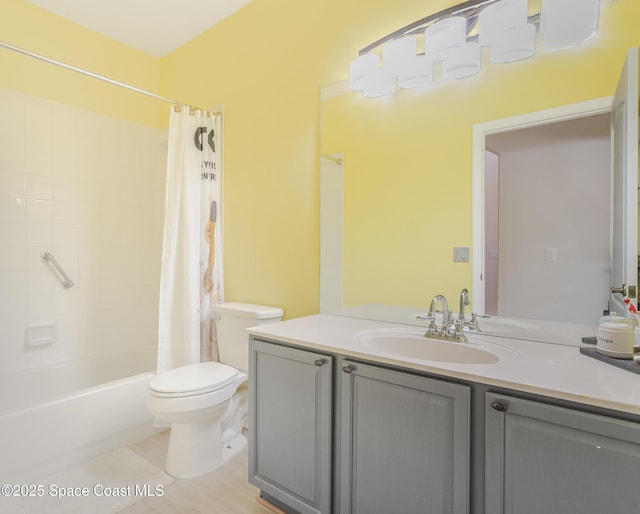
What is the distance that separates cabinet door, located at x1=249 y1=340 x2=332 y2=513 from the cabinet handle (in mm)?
567

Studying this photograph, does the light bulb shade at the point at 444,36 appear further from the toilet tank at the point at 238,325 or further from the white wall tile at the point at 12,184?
the white wall tile at the point at 12,184

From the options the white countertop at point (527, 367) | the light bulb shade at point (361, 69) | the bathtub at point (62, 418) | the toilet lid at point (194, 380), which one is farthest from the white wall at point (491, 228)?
the bathtub at point (62, 418)

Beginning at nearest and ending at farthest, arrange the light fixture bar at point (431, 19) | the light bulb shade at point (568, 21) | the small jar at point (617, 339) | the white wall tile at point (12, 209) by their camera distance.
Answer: the small jar at point (617, 339) < the light bulb shade at point (568, 21) < the light fixture bar at point (431, 19) < the white wall tile at point (12, 209)

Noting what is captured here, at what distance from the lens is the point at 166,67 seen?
304cm

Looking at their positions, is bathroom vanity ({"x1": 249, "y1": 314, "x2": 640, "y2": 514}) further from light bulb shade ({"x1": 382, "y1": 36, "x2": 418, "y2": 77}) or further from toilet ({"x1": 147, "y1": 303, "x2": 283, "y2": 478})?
light bulb shade ({"x1": 382, "y1": 36, "x2": 418, "y2": 77})

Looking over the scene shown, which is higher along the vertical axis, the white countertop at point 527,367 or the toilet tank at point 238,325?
the white countertop at point 527,367

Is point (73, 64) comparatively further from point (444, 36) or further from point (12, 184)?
point (444, 36)

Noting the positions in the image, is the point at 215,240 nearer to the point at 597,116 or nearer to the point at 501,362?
the point at 501,362

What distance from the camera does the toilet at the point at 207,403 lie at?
1.74 metres

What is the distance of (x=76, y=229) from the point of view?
101 inches

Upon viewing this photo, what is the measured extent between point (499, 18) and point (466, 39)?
135 mm

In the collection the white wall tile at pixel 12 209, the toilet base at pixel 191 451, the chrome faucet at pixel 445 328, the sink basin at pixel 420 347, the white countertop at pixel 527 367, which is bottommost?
the toilet base at pixel 191 451

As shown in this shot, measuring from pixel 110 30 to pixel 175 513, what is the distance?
3.18 meters

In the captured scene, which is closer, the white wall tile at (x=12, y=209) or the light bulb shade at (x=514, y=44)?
the light bulb shade at (x=514, y=44)
